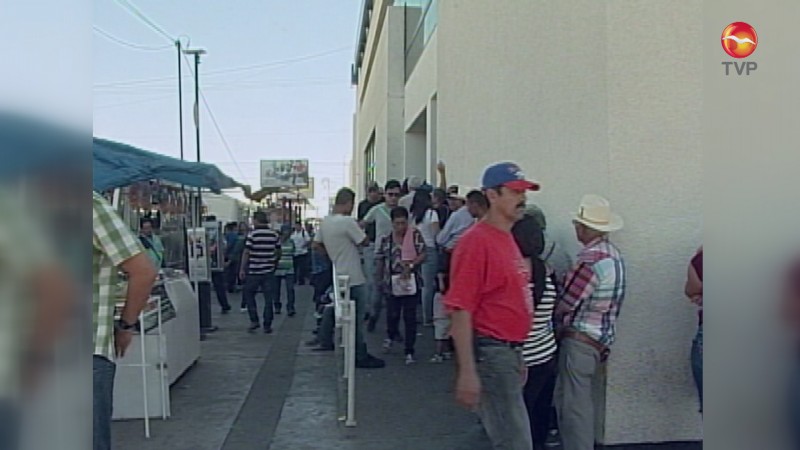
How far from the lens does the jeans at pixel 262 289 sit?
524 inches

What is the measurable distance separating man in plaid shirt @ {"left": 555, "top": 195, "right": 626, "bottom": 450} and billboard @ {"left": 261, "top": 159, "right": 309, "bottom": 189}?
50.7m

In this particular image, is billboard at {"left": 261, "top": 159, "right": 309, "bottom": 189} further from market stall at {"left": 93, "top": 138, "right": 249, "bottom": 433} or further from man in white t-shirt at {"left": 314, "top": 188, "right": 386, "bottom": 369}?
man in white t-shirt at {"left": 314, "top": 188, "right": 386, "bottom": 369}

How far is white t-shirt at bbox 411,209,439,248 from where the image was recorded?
11.1 meters

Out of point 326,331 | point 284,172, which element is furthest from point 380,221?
point 284,172

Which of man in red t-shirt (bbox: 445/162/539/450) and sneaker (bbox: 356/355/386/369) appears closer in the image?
man in red t-shirt (bbox: 445/162/539/450)

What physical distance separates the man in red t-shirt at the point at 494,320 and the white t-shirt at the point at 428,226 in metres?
6.46

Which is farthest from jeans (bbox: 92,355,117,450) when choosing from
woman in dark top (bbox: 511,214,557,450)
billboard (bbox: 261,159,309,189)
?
billboard (bbox: 261,159,309,189)

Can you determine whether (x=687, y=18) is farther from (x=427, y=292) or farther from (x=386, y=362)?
(x=427, y=292)

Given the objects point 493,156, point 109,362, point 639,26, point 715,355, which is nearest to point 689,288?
point 639,26

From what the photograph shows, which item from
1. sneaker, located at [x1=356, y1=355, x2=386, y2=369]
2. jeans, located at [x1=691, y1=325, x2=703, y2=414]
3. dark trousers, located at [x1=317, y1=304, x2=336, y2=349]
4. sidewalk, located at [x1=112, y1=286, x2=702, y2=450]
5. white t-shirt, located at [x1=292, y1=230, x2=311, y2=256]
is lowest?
sidewalk, located at [x1=112, y1=286, x2=702, y2=450]

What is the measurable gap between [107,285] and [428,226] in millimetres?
7772

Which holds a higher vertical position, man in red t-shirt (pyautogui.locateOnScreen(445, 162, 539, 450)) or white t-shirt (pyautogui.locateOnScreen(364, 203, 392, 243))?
white t-shirt (pyautogui.locateOnScreen(364, 203, 392, 243))

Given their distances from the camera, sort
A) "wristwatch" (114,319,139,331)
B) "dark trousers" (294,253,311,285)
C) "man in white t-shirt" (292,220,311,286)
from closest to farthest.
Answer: "wristwatch" (114,319,139,331) → "man in white t-shirt" (292,220,311,286) → "dark trousers" (294,253,311,285)

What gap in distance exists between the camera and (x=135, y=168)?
890 centimetres
